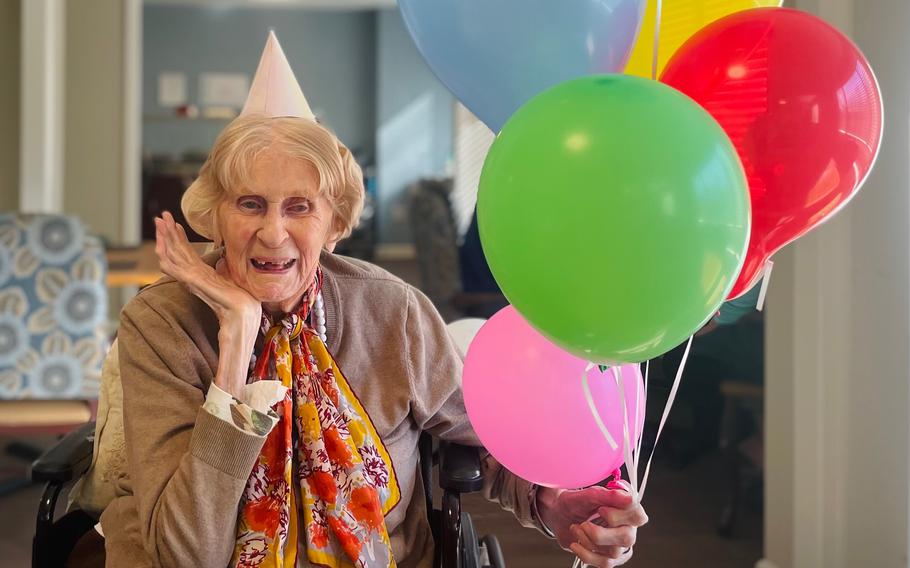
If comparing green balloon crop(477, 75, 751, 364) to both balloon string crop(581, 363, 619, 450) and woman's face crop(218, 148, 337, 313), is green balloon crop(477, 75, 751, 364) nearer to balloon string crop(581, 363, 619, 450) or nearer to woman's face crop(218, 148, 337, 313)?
balloon string crop(581, 363, 619, 450)

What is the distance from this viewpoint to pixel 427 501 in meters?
1.56

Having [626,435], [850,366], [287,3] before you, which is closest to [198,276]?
[626,435]

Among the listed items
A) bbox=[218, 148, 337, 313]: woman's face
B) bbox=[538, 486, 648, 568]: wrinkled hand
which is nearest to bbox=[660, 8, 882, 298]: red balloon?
bbox=[538, 486, 648, 568]: wrinkled hand

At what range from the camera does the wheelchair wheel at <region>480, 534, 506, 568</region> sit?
65.9 inches

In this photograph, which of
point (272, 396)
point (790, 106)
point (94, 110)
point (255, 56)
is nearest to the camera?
point (790, 106)

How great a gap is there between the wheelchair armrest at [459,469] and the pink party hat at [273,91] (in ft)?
1.92

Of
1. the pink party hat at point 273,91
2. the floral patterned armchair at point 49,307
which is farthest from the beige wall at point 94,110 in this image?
the pink party hat at point 273,91

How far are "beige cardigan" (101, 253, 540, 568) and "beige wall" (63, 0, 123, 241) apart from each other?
4.02 m

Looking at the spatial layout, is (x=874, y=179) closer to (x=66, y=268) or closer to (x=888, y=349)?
(x=888, y=349)

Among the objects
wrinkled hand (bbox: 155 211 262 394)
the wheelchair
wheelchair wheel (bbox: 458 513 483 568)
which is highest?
wrinkled hand (bbox: 155 211 262 394)

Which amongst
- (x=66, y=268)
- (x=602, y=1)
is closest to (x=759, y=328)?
(x=602, y=1)

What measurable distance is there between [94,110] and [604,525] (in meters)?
4.62

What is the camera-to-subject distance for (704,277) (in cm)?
95

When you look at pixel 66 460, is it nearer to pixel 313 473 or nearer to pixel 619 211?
pixel 313 473
